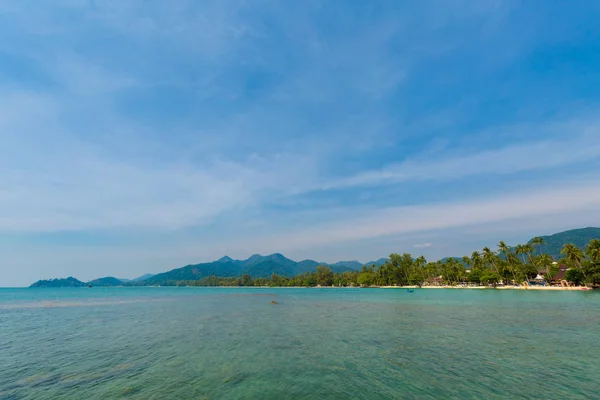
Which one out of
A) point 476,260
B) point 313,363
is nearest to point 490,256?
point 476,260

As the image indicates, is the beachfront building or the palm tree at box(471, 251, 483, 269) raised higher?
the palm tree at box(471, 251, 483, 269)

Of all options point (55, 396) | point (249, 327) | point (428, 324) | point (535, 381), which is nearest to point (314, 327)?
point (249, 327)

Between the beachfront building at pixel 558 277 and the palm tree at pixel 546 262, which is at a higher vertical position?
the palm tree at pixel 546 262

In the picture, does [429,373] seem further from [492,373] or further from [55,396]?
[55,396]

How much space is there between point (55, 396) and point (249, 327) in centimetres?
2549

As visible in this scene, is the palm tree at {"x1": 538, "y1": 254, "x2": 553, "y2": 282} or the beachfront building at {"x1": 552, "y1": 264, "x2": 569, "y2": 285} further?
the palm tree at {"x1": 538, "y1": 254, "x2": 553, "y2": 282}

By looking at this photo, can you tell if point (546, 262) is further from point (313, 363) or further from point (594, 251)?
point (313, 363)

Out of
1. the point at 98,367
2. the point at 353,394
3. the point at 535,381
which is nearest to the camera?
the point at 353,394

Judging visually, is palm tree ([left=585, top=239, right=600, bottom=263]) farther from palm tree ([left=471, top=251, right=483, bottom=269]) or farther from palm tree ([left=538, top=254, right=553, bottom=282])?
palm tree ([left=471, top=251, right=483, bottom=269])

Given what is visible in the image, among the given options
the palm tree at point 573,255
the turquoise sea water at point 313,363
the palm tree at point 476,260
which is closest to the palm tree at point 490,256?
the palm tree at point 476,260

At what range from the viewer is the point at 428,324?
3888 cm

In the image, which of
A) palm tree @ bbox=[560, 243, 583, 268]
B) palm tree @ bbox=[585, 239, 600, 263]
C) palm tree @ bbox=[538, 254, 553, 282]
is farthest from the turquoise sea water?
palm tree @ bbox=[538, 254, 553, 282]

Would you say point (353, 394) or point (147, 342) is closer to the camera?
point (353, 394)

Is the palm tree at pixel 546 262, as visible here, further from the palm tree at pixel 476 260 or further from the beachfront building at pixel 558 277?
the palm tree at pixel 476 260
